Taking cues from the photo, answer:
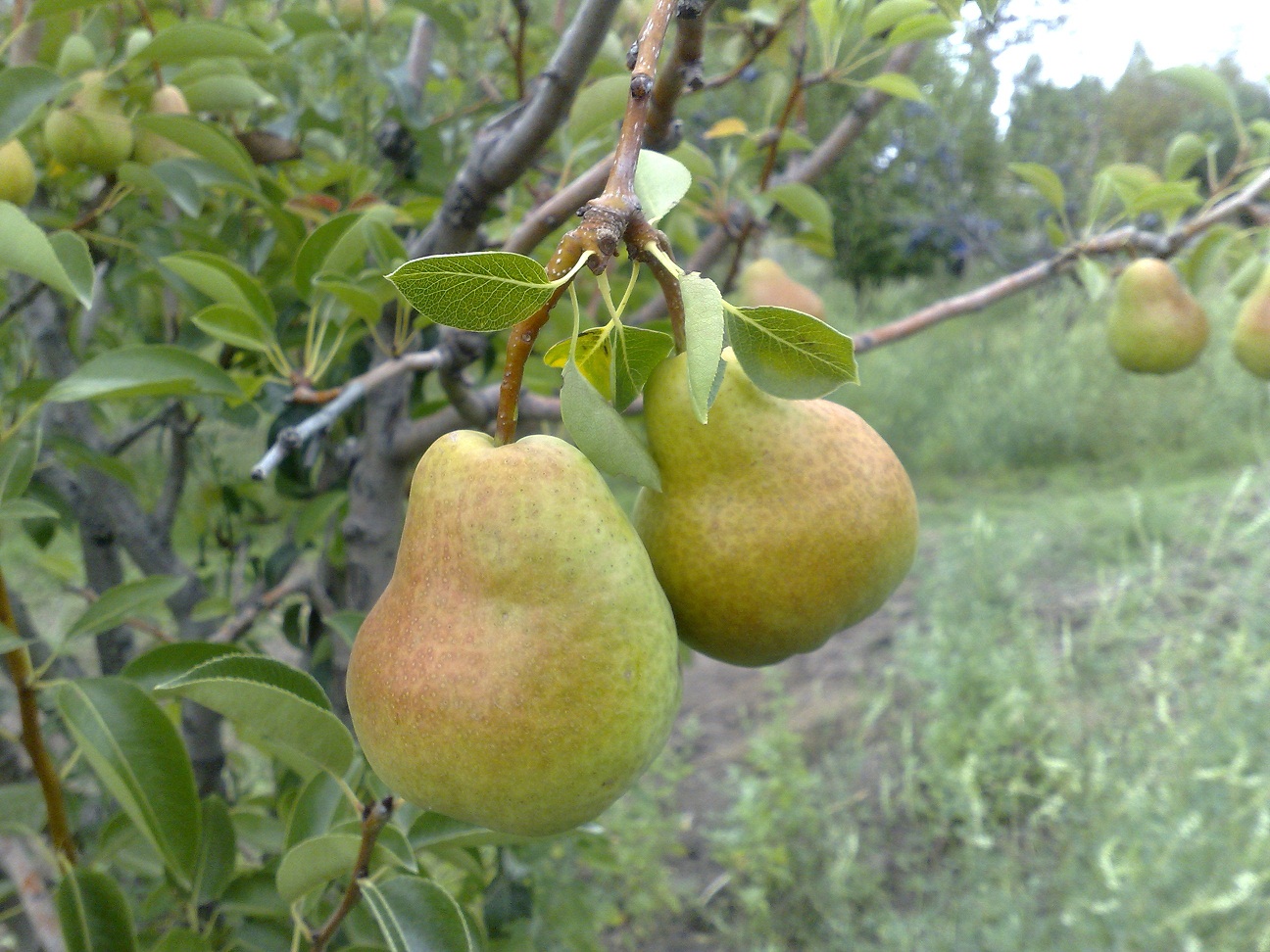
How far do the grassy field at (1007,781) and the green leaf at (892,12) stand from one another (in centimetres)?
113

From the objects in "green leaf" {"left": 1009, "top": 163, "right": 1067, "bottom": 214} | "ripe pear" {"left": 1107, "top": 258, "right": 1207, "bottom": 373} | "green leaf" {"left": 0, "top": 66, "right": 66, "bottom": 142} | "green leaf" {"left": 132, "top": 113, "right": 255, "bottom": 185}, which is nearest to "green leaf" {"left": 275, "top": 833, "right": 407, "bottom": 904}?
"green leaf" {"left": 0, "top": 66, "right": 66, "bottom": 142}

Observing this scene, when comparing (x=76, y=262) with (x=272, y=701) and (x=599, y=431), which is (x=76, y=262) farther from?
(x=599, y=431)

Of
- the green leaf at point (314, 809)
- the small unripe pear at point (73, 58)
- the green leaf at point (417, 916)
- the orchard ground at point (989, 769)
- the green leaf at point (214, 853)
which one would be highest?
the small unripe pear at point (73, 58)

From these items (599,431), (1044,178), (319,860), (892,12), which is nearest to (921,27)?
(892,12)

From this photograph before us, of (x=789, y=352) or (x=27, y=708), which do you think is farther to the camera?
(x=27, y=708)

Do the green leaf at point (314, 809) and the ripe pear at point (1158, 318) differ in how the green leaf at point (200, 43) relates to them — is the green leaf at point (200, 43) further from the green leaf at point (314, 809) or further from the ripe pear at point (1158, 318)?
the ripe pear at point (1158, 318)

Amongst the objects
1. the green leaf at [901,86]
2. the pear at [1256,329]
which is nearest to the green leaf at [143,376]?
the green leaf at [901,86]

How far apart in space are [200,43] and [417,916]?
904mm

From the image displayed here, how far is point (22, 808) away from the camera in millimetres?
895

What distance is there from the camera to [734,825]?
7.88ft

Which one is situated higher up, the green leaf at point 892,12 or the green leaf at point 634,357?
the green leaf at point 892,12

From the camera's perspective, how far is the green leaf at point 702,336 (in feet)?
1.21

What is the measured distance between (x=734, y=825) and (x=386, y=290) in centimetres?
191

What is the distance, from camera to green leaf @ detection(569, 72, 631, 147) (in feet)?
3.14
